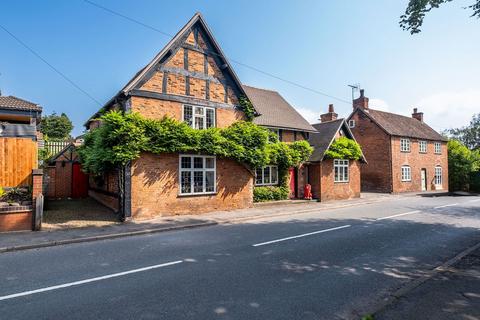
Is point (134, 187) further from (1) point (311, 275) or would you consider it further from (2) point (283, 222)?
Answer: (1) point (311, 275)

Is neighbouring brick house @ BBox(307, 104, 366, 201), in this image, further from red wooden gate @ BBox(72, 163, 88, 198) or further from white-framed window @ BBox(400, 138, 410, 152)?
red wooden gate @ BBox(72, 163, 88, 198)

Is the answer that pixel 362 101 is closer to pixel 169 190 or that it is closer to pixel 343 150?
pixel 343 150

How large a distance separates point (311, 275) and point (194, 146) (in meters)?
9.47

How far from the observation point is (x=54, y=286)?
220 inches

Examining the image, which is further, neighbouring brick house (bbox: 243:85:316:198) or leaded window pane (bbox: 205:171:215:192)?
neighbouring brick house (bbox: 243:85:316:198)

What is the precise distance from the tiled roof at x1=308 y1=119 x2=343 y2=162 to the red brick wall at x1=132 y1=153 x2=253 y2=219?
26.8 feet

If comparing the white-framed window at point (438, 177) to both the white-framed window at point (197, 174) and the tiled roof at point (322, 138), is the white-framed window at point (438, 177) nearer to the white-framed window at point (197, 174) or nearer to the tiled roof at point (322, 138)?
the tiled roof at point (322, 138)

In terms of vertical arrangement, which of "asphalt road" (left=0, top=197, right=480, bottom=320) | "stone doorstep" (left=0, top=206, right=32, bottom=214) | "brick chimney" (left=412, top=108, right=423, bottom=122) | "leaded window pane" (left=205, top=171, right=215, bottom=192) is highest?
"brick chimney" (left=412, top=108, right=423, bottom=122)

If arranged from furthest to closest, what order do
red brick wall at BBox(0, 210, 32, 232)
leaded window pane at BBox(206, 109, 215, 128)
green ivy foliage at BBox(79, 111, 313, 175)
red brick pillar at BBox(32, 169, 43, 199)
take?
leaded window pane at BBox(206, 109, 215, 128) → green ivy foliage at BBox(79, 111, 313, 175) → red brick pillar at BBox(32, 169, 43, 199) → red brick wall at BBox(0, 210, 32, 232)

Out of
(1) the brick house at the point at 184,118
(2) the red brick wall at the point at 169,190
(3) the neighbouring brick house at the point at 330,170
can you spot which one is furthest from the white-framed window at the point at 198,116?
(3) the neighbouring brick house at the point at 330,170

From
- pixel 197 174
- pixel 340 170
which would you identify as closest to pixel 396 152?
pixel 340 170

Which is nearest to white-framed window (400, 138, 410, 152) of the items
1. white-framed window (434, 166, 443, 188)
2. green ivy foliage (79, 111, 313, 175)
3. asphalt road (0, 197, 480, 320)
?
white-framed window (434, 166, 443, 188)

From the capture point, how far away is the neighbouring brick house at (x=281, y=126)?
20.9 m

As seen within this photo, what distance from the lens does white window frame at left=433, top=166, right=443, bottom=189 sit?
3650 cm
